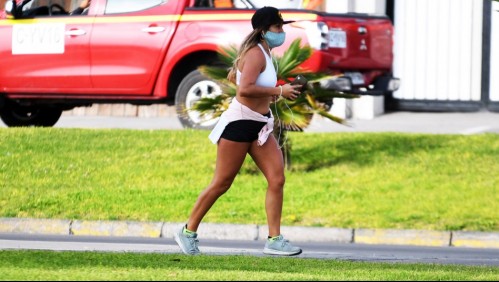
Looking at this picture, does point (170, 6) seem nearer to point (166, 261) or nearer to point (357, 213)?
point (357, 213)

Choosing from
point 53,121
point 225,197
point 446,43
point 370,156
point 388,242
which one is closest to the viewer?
point 388,242

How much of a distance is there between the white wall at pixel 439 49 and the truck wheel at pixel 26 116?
5776mm

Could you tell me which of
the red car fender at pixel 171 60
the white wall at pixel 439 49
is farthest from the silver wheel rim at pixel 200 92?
the white wall at pixel 439 49

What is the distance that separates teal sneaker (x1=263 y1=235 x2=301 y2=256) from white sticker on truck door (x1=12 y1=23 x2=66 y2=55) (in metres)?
7.92

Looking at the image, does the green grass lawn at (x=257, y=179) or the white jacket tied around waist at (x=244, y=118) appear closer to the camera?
the white jacket tied around waist at (x=244, y=118)

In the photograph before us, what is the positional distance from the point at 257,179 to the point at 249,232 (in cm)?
155

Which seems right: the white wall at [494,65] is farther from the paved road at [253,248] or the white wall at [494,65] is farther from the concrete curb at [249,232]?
the paved road at [253,248]

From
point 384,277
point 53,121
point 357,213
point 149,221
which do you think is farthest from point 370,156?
point 384,277

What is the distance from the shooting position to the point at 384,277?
8.38 metres

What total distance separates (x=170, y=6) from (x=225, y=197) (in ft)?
12.9

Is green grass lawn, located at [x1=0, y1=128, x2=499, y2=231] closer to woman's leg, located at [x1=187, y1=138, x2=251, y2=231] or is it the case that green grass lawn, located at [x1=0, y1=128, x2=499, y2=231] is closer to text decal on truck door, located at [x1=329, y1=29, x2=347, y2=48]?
text decal on truck door, located at [x1=329, y1=29, x2=347, y2=48]

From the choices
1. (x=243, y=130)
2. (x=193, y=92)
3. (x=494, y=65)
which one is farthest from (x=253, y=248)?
(x=494, y=65)

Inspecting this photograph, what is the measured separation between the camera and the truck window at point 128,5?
17.7 meters

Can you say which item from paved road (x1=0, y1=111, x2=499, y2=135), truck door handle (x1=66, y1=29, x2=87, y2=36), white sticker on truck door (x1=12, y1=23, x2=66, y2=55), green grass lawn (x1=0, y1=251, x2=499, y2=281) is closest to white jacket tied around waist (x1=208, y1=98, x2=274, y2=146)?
green grass lawn (x1=0, y1=251, x2=499, y2=281)
